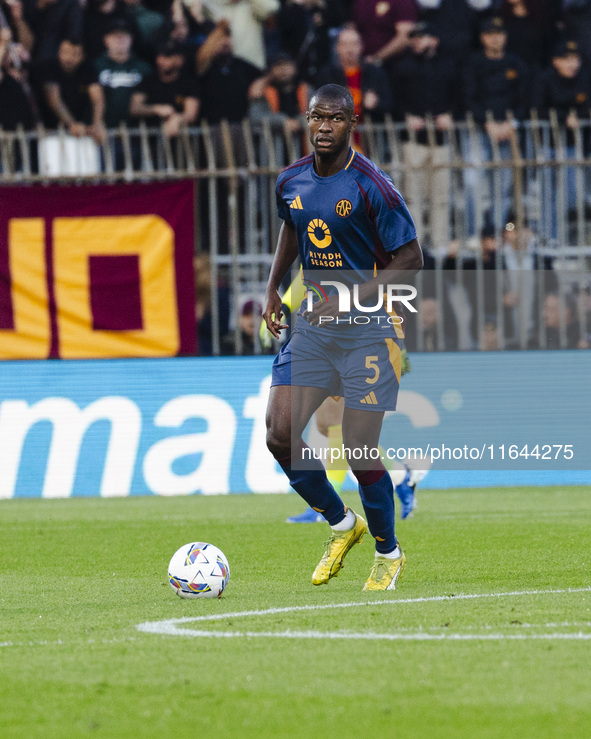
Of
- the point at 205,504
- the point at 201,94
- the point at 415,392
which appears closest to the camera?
the point at 205,504

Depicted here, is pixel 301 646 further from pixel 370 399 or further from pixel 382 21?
pixel 382 21

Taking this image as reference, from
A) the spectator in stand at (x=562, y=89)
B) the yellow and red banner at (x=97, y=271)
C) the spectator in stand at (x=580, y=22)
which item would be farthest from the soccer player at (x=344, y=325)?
the spectator in stand at (x=580, y=22)

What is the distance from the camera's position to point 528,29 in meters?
14.9

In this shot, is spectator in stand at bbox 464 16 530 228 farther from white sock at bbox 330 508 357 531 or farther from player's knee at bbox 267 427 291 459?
player's knee at bbox 267 427 291 459

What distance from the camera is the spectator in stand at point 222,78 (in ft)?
45.5

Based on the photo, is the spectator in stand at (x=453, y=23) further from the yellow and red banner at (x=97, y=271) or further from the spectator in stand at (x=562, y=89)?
the yellow and red banner at (x=97, y=271)

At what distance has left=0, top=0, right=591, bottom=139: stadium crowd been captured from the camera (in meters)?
13.8

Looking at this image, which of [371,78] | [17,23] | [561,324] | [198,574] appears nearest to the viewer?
[198,574]

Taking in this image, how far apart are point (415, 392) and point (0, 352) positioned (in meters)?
3.98

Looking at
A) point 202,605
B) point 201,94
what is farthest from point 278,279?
point 201,94

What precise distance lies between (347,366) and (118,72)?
331 inches

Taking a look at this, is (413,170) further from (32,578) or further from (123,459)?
(32,578)

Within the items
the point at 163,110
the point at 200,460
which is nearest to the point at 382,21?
the point at 163,110

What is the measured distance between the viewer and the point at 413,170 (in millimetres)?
12758
